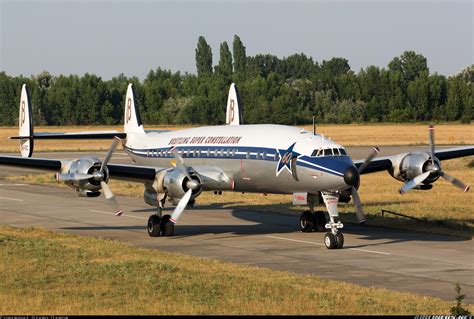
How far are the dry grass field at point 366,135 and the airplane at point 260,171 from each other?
71427 mm

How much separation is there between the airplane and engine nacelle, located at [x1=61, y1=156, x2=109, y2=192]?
34 mm

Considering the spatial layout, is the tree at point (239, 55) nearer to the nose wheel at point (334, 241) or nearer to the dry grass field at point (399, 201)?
the dry grass field at point (399, 201)

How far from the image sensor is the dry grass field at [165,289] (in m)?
19.7

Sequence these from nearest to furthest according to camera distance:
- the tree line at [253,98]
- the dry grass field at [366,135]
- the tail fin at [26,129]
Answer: the tail fin at [26,129], the dry grass field at [366,135], the tree line at [253,98]

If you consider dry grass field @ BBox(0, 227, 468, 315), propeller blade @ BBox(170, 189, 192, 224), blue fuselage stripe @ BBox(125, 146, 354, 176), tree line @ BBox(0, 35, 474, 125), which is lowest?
dry grass field @ BBox(0, 227, 468, 315)

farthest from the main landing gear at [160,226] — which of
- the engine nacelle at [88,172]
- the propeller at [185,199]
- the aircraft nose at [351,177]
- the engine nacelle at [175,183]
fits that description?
the aircraft nose at [351,177]

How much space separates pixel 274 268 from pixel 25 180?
39549 millimetres

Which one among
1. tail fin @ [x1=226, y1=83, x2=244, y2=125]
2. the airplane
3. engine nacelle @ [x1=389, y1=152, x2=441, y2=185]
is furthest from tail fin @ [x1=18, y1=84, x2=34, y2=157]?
engine nacelle @ [x1=389, y1=152, x2=441, y2=185]

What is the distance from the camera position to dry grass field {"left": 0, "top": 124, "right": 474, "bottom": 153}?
363 feet

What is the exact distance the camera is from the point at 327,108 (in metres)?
156

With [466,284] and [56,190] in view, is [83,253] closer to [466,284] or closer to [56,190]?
[466,284]

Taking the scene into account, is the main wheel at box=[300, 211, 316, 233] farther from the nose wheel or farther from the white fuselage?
the nose wheel

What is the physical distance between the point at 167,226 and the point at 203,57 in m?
160

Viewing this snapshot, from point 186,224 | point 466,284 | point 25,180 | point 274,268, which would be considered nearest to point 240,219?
point 186,224
